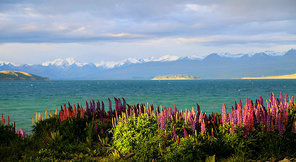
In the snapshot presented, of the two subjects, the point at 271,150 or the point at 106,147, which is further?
the point at 106,147

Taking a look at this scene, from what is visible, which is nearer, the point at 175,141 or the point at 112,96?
the point at 175,141

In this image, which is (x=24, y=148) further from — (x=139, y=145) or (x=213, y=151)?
(x=213, y=151)

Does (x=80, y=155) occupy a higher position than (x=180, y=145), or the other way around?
(x=180, y=145)

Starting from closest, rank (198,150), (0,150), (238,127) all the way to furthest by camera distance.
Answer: (198,150), (238,127), (0,150)

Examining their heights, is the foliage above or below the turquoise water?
above

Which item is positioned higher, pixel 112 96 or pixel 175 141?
pixel 175 141

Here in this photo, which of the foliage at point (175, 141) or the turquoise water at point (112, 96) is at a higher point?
the foliage at point (175, 141)

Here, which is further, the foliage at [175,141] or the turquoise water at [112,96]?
the turquoise water at [112,96]

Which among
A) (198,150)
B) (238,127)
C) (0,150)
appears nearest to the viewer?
(198,150)

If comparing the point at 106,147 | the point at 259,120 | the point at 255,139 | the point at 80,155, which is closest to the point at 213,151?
the point at 255,139

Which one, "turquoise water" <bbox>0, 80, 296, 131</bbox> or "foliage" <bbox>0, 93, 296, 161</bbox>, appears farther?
"turquoise water" <bbox>0, 80, 296, 131</bbox>

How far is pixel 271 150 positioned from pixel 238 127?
3.37 ft

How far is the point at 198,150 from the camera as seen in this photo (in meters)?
7.23

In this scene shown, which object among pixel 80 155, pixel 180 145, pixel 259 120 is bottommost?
pixel 80 155
